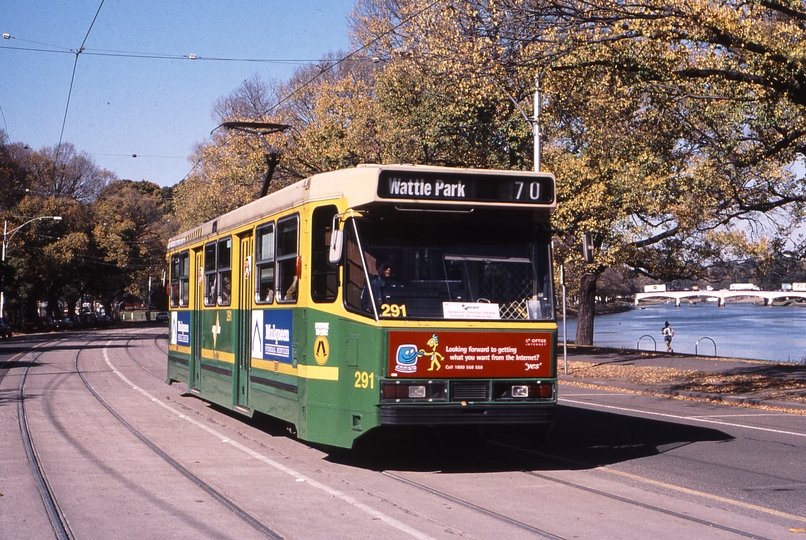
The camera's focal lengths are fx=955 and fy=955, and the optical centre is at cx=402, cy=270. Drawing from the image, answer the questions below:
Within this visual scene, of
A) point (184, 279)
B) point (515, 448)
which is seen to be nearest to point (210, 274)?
point (184, 279)

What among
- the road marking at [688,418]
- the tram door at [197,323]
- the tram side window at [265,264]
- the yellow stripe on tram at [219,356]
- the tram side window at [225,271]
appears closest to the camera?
the tram side window at [265,264]

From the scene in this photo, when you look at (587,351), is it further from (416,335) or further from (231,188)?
(416,335)

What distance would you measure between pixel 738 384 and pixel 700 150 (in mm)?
5296

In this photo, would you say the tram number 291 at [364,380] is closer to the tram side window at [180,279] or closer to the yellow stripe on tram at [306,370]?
the yellow stripe on tram at [306,370]

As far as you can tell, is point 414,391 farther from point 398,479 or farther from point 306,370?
point 306,370

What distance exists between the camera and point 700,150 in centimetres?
2131

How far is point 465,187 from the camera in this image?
978 centimetres

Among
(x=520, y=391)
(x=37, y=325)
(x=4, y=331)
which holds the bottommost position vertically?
(x=37, y=325)

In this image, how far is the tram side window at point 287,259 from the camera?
10.8 m

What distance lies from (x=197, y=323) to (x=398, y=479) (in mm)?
7352

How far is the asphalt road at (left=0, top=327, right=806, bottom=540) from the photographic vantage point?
7.49 metres

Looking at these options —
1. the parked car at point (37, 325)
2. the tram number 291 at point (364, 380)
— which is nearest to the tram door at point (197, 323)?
the tram number 291 at point (364, 380)

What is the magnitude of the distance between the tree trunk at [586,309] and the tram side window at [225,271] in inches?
996

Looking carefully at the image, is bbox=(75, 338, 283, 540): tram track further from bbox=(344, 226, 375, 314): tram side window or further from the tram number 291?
bbox=(344, 226, 375, 314): tram side window
